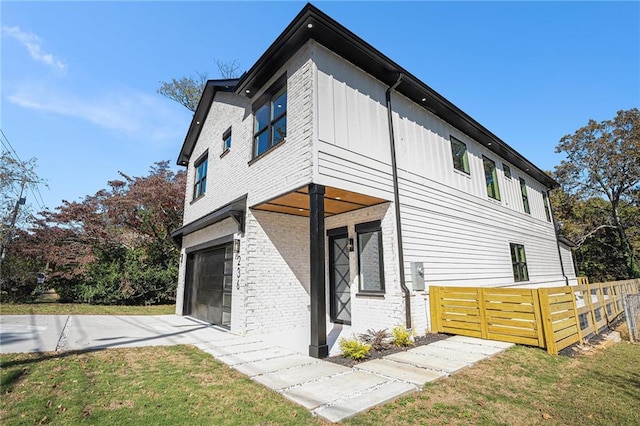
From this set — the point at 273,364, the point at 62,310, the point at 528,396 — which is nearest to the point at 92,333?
the point at 273,364

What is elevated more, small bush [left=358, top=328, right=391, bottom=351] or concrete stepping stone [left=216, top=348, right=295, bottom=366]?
small bush [left=358, top=328, right=391, bottom=351]

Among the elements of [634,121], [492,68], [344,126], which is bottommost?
[344,126]

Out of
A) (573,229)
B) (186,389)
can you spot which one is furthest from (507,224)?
(573,229)

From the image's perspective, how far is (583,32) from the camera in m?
8.84

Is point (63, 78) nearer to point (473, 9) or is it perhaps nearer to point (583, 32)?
point (473, 9)

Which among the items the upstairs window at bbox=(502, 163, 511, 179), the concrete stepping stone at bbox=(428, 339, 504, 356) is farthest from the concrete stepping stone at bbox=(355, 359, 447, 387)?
the upstairs window at bbox=(502, 163, 511, 179)

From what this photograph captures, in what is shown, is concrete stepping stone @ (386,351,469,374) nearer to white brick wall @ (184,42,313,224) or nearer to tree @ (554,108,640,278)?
white brick wall @ (184,42,313,224)

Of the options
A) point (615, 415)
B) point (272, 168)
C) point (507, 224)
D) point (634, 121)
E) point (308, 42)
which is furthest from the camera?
point (634, 121)

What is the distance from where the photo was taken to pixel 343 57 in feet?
21.4

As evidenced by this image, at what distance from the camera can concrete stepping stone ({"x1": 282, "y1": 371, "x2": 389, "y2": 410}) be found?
3.12 meters

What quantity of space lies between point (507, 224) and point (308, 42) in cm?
1026

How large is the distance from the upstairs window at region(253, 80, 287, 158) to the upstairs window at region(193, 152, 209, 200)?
13.7 feet

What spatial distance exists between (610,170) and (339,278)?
24.3m

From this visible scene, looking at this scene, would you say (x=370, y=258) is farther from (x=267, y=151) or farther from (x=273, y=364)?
(x=267, y=151)
